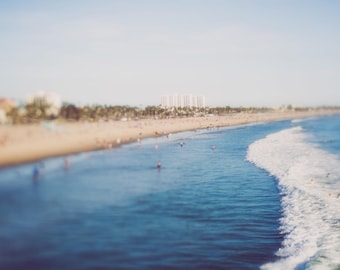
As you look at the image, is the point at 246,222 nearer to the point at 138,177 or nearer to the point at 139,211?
the point at 139,211

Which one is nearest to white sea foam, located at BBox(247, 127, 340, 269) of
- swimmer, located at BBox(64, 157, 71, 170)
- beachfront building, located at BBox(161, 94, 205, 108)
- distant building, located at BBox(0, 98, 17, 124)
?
swimmer, located at BBox(64, 157, 71, 170)

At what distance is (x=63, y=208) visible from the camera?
11.1 meters

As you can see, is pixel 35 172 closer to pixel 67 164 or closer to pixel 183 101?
pixel 67 164

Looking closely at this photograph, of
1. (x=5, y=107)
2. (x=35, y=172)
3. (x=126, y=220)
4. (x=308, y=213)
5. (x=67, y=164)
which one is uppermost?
(x=5, y=107)

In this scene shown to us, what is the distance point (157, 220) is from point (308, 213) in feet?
24.4

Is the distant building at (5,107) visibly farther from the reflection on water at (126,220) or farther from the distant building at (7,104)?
the reflection on water at (126,220)

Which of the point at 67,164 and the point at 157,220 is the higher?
the point at 67,164

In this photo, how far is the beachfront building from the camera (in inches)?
4117

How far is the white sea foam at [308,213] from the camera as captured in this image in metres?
12.8

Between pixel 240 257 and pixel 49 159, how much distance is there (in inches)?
288

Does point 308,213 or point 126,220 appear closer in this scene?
point 126,220

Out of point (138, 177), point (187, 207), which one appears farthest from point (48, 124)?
point (138, 177)

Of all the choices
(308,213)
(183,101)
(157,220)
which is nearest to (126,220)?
(157,220)

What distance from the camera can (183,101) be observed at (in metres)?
110
